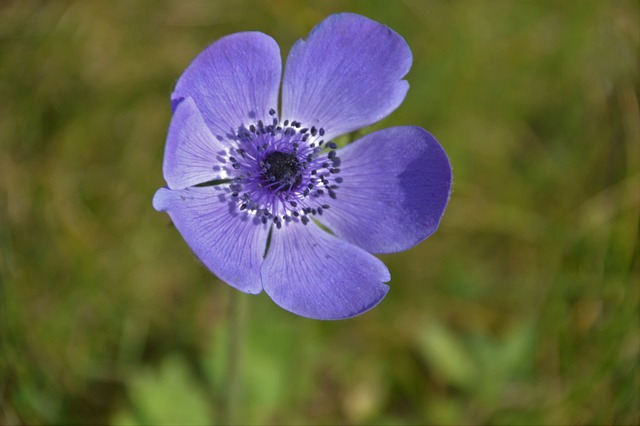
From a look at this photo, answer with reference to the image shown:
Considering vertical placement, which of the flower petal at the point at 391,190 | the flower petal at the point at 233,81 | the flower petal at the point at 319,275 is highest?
the flower petal at the point at 233,81

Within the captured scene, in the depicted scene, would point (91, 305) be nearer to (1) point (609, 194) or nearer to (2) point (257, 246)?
(2) point (257, 246)

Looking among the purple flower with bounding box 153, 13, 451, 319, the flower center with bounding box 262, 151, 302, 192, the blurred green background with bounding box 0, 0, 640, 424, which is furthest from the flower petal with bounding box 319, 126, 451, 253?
the blurred green background with bounding box 0, 0, 640, 424

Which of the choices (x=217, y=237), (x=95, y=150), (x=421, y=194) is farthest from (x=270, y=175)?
(x=95, y=150)

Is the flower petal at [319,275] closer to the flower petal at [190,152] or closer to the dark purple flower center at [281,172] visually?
the dark purple flower center at [281,172]


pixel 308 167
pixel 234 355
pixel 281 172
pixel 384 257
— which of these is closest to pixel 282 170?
pixel 281 172

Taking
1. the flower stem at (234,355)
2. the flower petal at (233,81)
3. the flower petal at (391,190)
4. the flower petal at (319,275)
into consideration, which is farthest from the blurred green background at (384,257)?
the flower petal at (233,81)
